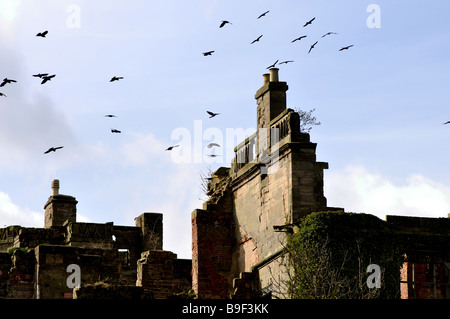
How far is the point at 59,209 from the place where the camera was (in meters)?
43.6

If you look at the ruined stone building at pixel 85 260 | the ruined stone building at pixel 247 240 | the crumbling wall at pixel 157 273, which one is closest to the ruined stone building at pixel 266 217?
the ruined stone building at pixel 247 240

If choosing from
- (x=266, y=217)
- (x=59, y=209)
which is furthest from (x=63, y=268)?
(x=59, y=209)

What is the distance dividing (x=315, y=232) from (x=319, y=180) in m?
1.77

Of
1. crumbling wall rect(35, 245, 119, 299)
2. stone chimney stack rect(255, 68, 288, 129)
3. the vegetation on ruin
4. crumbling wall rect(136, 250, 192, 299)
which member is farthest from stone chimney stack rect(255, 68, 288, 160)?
crumbling wall rect(35, 245, 119, 299)

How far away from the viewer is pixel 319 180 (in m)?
32.0

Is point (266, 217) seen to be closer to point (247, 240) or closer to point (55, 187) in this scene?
point (247, 240)

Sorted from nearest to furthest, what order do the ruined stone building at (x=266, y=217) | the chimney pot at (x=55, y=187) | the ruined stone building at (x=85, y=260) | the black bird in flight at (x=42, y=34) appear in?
1. the black bird in flight at (x=42, y=34)
2. the ruined stone building at (x=266, y=217)
3. the ruined stone building at (x=85, y=260)
4. the chimney pot at (x=55, y=187)

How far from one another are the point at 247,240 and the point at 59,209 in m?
11.1

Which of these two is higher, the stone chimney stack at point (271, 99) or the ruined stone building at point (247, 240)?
the stone chimney stack at point (271, 99)

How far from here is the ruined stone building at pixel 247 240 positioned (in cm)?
3198

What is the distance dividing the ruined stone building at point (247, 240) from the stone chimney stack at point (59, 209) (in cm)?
723

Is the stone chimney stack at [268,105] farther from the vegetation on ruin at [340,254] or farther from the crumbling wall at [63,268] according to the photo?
the crumbling wall at [63,268]

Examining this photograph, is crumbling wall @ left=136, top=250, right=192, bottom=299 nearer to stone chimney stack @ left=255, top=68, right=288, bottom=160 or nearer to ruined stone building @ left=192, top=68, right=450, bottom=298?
ruined stone building @ left=192, top=68, right=450, bottom=298
